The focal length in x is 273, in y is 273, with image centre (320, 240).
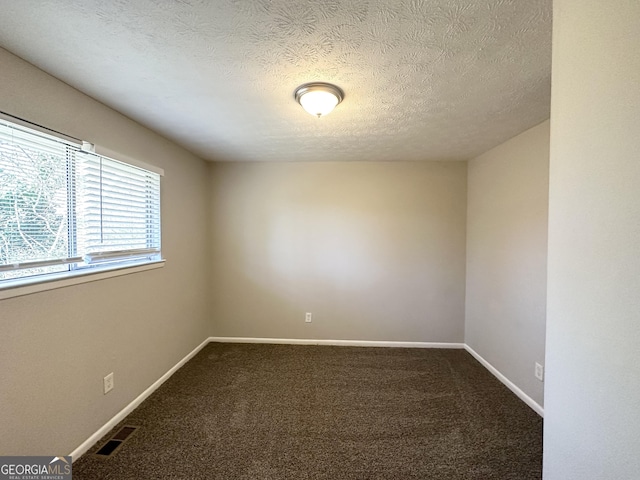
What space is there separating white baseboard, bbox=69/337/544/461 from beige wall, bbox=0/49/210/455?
0.05m

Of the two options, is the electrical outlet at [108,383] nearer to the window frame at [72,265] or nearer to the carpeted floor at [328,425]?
A: the carpeted floor at [328,425]

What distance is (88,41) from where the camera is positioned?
1.29 meters

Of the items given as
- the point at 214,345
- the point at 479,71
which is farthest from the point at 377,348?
the point at 479,71

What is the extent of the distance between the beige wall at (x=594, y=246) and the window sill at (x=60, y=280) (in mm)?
2338

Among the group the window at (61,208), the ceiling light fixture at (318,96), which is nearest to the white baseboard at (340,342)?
the window at (61,208)

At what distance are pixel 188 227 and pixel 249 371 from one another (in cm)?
171

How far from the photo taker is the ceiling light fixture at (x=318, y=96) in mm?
1649

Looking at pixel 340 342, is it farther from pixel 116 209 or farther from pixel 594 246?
pixel 594 246

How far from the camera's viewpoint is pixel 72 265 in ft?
5.72

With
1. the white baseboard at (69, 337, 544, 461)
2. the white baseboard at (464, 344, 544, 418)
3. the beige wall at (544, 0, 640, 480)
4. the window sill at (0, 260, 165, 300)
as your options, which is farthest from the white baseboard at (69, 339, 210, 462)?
the white baseboard at (464, 344, 544, 418)

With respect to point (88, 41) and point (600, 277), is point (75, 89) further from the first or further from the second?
point (600, 277)

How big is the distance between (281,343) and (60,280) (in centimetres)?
248

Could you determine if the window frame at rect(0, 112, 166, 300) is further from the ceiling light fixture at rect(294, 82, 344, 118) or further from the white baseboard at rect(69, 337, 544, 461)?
the ceiling light fixture at rect(294, 82, 344, 118)

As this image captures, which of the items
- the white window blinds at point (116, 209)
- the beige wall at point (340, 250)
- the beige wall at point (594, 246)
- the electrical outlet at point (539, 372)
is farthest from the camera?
the beige wall at point (340, 250)
